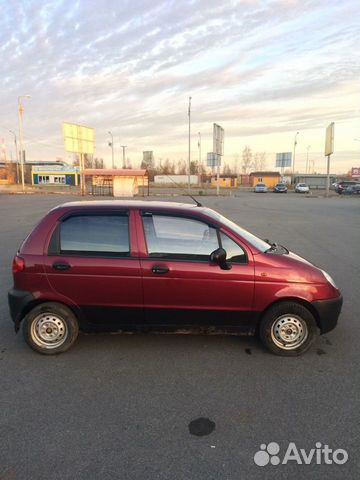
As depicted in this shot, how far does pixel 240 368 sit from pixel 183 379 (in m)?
0.60

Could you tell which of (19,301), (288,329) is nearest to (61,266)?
(19,301)

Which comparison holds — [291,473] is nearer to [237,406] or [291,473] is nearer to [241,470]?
[241,470]

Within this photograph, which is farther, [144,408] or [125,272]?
[125,272]

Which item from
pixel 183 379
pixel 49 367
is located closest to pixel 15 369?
pixel 49 367

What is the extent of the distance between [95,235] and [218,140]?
142ft

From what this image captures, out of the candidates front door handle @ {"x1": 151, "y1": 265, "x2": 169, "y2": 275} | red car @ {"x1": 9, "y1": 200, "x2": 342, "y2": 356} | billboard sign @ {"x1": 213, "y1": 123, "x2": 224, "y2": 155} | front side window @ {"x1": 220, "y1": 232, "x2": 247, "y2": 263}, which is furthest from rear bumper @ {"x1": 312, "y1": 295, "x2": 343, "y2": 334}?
billboard sign @ {"x1": 213, "y1": 123, "x2": 224, "y2": 155}

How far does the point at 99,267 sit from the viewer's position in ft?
12.1

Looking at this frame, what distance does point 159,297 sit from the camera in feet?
12.2

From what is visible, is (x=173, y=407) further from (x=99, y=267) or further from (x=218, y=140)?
(x=218, y=140)

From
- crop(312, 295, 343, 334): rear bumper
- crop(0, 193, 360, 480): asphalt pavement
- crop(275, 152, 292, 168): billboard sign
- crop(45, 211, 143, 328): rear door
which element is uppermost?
crop(275, 152, 292, 168): billboard sign

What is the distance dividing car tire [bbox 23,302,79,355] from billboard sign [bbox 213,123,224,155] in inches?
1670

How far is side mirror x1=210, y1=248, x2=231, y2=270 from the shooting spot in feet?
11.8

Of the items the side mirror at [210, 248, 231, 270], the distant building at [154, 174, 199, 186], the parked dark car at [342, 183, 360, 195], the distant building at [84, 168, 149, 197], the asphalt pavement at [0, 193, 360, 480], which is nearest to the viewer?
the asphalt pavement at [0, 193, 360, 480]

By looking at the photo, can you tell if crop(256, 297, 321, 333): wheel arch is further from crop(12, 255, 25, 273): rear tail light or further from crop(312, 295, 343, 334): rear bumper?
crop(12, 255, 25, 273): rear tail light
